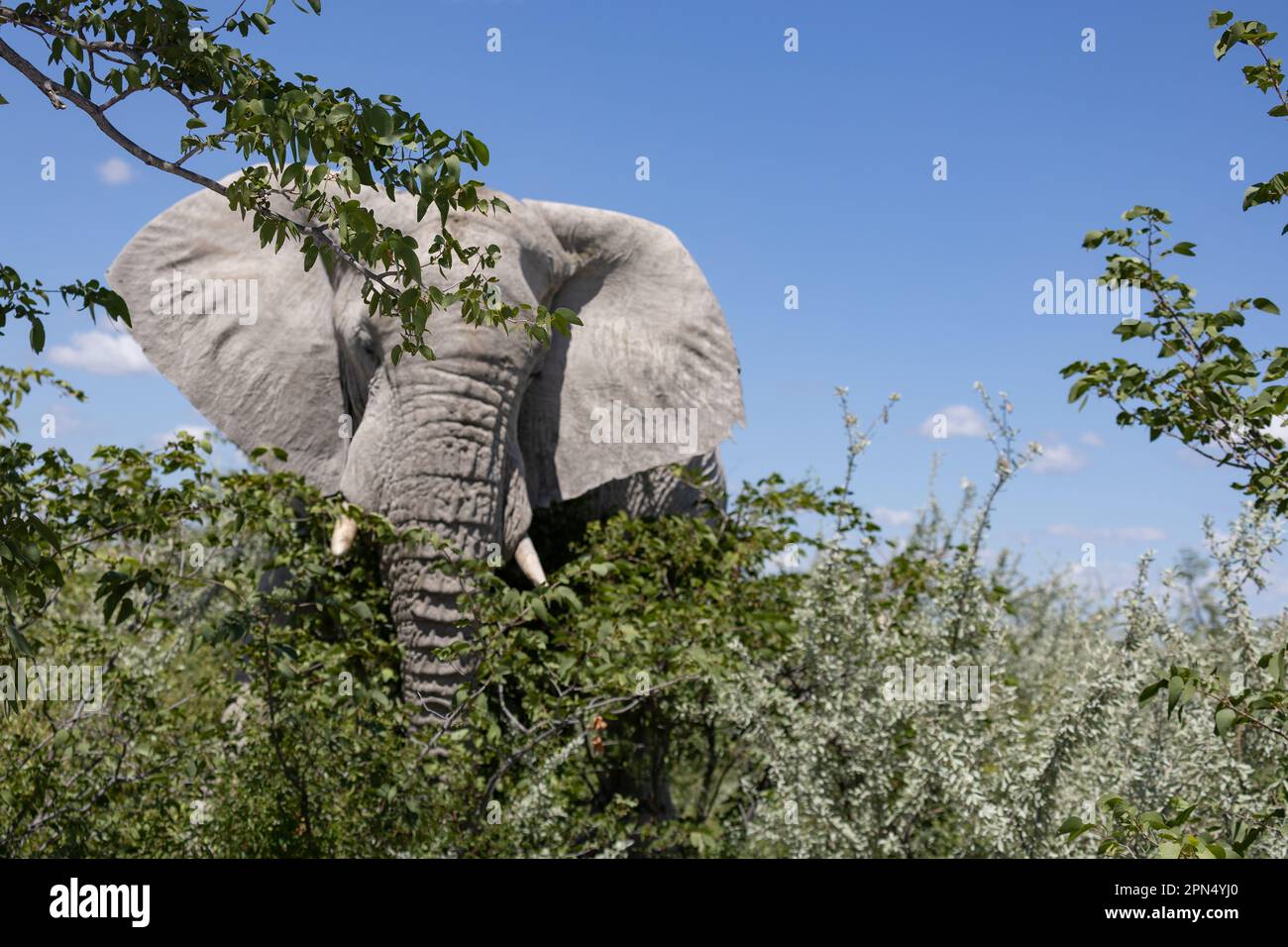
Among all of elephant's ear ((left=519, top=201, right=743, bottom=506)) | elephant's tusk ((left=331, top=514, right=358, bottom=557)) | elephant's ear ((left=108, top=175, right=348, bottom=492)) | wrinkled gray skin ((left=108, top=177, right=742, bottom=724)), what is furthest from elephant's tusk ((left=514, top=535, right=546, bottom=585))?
elephant's ear ((left=108, top=175, right=348, bottom=492))

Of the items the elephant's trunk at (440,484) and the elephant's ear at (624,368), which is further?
the elephant's ear at (624,368)

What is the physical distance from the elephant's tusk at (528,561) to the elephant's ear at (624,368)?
542mm

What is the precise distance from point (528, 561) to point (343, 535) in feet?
3.42

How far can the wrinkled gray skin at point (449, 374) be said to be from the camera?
6.48 metres

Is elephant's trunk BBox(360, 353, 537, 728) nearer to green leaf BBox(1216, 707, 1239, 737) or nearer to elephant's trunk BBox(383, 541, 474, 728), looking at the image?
elephant's trunk BBox(383, 541, 474, 728)

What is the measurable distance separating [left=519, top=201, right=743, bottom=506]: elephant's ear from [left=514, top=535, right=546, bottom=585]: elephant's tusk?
0.54 meters

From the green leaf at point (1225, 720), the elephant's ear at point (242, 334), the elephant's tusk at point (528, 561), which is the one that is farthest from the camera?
the elephant's ear at point (242, 334)

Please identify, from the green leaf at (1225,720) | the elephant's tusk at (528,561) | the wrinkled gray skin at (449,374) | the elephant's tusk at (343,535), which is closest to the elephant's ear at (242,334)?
the wrinkled gray skin at (449,374)

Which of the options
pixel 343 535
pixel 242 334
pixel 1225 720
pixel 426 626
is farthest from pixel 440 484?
pixel 1225 720

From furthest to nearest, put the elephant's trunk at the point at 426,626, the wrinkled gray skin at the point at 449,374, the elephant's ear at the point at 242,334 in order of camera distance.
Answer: the elephant's ear at the point at 242,334 → the wrinkled gray skin at the point at 449,374 → the elephant's trunk at the point at 426,626

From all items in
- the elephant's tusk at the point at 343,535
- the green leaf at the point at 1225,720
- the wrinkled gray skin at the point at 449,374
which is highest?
the wrinkled gray skin at the point at 449,374

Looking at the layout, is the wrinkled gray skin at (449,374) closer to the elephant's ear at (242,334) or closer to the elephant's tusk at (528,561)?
the elephant's ear at (242,334)

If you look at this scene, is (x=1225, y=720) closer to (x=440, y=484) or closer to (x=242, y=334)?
(x=440, y=484)
